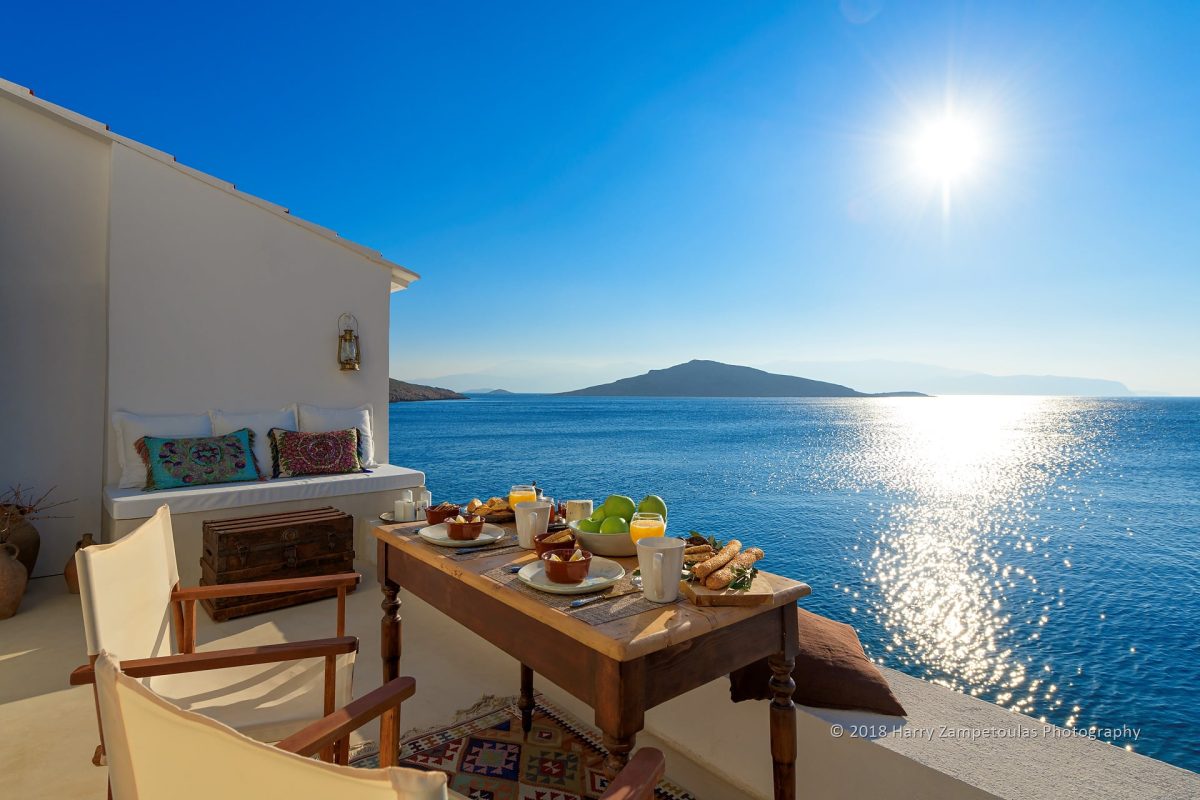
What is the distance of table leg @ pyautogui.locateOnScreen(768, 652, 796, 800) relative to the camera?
1.43m

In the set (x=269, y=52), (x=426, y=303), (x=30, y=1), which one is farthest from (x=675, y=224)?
(x=30, y=1)

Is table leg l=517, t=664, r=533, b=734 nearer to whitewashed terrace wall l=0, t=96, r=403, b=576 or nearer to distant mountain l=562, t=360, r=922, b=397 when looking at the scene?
whitewashed terrace wall l=0, t=96, r=403, b=576

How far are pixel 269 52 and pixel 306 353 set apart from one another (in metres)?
4.76

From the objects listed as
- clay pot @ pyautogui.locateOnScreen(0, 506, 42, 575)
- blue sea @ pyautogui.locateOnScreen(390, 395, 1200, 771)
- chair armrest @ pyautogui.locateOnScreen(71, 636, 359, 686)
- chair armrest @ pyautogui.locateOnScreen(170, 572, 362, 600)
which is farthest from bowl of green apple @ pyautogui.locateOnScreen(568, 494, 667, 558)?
blue sea @ pyautogui.locateOnScreen(390, 395, 1200, 771)

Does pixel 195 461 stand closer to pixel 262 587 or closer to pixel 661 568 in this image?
pixel 262 587

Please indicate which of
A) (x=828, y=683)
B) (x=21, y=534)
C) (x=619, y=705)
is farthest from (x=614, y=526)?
(x=21, y=534)

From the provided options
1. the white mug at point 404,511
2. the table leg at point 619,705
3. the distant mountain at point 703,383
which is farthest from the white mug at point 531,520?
the distant mountain at point 703,383

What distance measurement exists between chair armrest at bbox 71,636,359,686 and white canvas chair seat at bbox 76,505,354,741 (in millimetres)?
110

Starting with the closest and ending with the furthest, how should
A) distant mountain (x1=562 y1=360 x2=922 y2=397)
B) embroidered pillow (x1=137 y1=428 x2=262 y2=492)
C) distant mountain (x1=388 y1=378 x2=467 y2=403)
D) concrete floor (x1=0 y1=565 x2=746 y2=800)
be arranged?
concrete floor (x1=0 y1=565 x2=746 y2=800)
embroidered pillow (x1=137 y1=428 x2=262 y2=492)
distant mountain (x1=388 y1=378 x2=467 y2=403)
distant mountain (x1=562 y1=360 x2=922 y2=397)

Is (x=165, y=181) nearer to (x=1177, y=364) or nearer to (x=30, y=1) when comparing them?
(x=30, y=1)

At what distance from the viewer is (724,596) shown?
122 cm

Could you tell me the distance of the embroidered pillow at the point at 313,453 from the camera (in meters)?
4.62

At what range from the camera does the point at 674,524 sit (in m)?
15.0

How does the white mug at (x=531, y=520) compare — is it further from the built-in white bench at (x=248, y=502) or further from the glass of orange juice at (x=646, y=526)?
the built-in white bench at (x=248, y=502)
